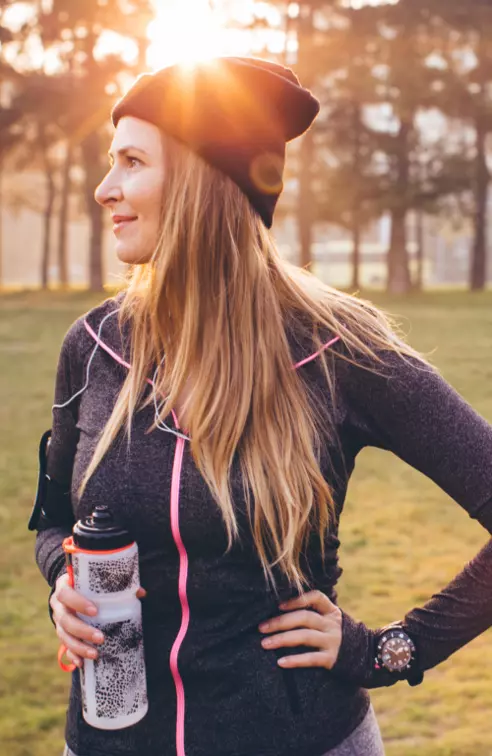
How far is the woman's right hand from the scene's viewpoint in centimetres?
184

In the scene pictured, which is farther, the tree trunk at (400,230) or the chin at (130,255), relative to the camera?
the tree trunk at (400,230)

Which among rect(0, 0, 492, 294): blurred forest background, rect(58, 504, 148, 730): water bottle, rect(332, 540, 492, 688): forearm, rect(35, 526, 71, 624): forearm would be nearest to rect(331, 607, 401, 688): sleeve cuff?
rect(332, 540, 492, 688): forearm

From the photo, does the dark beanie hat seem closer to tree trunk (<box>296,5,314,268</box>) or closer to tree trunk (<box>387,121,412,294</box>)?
tree trunk (<box>296,5,314,268</box>)

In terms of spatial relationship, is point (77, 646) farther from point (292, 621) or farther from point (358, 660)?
point (358, 660)

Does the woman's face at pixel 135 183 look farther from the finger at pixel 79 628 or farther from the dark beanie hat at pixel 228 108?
the finger at pixel 79 628

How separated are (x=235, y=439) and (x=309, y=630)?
0.43m

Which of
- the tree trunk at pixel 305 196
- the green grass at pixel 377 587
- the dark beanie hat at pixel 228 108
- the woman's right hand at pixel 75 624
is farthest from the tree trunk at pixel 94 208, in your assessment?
the woman's right hand at pixel 75 624

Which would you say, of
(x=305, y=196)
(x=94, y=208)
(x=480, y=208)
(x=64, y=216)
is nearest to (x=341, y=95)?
(x=305, y=196)

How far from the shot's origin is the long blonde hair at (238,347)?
79.1 inches

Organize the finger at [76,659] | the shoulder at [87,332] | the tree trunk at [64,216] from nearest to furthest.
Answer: the finger at [76,659] < the shoulder at [87,332] < the tree trunk at [64,216]

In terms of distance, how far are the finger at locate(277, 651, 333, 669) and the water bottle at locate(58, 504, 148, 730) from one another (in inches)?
11.5

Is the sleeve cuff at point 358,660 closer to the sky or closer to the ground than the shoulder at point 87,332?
closer to the ground

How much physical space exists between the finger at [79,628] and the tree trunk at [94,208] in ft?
109

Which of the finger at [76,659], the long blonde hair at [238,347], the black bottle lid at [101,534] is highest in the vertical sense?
the long blonde hair at [238,347]
